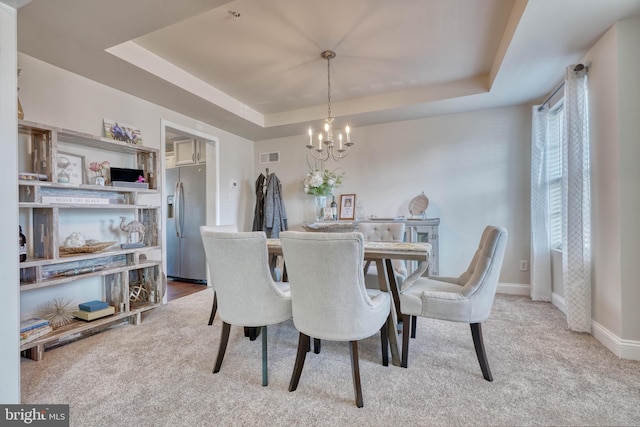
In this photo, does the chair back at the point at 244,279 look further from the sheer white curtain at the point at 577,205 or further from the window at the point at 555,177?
the window at the point at 555,177

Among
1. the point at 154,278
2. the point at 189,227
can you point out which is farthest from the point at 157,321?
the point at 189,227

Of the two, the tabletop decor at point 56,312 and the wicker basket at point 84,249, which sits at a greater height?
the wicker basket at point 84,249

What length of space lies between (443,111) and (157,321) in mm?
4013

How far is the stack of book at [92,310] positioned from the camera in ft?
7.62

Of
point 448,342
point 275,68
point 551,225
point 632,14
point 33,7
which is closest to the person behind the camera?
point 33,7

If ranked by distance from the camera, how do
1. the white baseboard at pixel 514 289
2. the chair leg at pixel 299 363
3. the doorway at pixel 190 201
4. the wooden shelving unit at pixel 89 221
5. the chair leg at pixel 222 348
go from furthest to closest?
the doorway at pixel 190 201 → the white baseboard at pixel 514 289 → the wooden shelving unit at pixel 89 221 → the chair leg at pixel 222 348 → the chair leg at pixel 299 363

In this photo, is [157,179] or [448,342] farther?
[157,179]

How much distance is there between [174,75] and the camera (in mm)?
2748

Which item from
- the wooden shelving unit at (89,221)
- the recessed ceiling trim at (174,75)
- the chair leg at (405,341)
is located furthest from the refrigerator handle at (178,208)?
the chair leg at (405,341)

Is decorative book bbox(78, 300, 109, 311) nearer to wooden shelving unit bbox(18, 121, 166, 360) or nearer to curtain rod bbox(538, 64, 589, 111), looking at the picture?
wooden shelving unit bbox(18, 121, 166, 360)

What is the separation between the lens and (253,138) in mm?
4688

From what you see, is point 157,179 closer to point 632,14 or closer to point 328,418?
point 328,418

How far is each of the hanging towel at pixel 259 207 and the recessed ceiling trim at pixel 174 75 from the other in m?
1.06

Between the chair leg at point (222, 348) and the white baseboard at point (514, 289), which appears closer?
the chair leg at point (222, 348)
